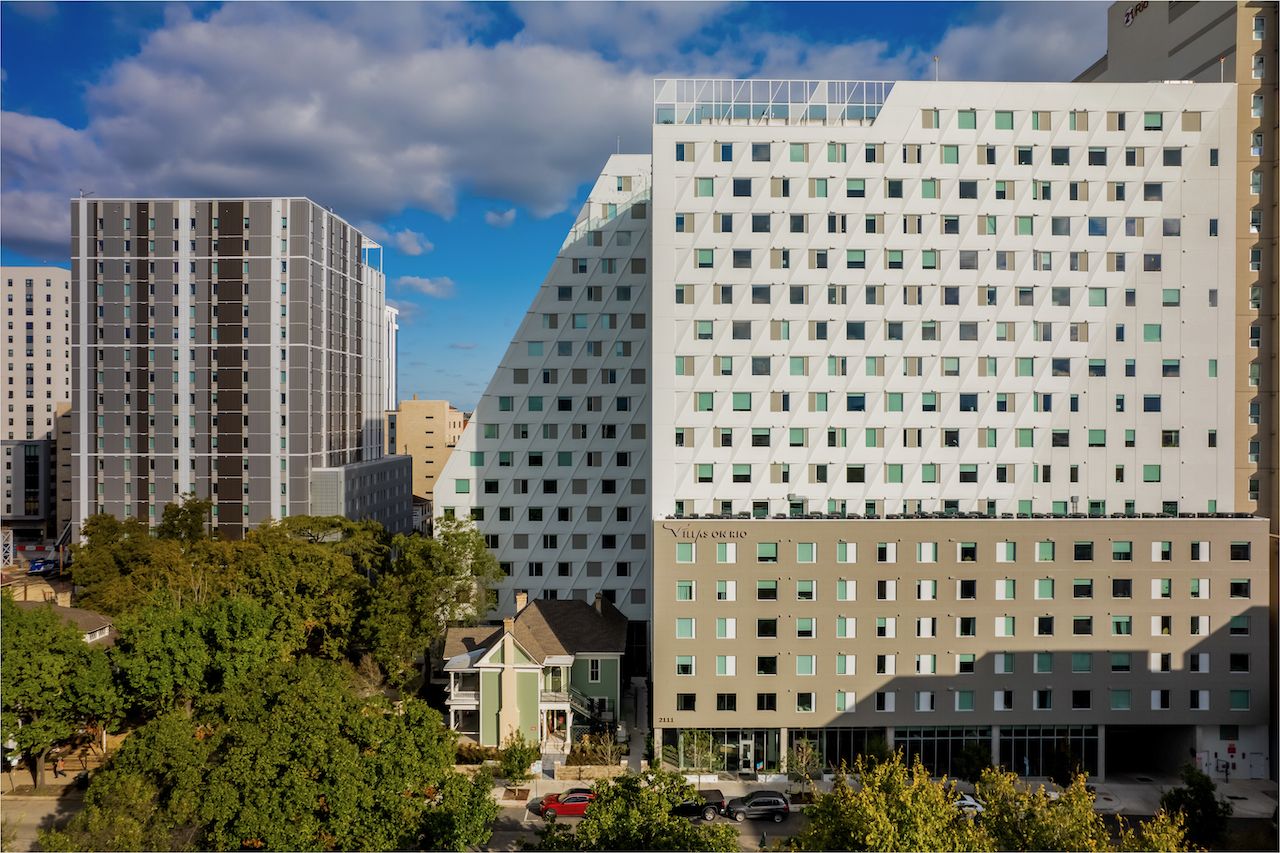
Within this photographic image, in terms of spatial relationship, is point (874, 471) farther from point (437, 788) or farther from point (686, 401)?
point (437, 788)

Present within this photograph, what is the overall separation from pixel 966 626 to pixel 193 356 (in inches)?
3165

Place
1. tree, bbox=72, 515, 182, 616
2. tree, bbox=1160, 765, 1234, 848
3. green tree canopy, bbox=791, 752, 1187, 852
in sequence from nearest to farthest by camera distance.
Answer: green tree canopy, bbox=791, 752, 1187, 852, tree, bbox=1160, 765, 1234, 848, tree, bbox=72, 515, 182, 616

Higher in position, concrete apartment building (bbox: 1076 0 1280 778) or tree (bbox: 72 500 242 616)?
concrete apartment building (bbox: 1076 0 1280 778)

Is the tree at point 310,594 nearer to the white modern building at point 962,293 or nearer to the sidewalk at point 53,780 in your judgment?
the sidewalk at point 53,780

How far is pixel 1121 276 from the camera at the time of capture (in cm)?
4753

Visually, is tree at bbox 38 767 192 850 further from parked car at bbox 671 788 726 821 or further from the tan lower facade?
the tan lower facade

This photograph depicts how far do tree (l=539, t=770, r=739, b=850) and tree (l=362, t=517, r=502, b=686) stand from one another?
87.0 ft

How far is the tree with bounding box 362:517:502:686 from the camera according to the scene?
5009cm

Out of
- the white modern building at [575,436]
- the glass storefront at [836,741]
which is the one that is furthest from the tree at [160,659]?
the glass storefront at [836,741]

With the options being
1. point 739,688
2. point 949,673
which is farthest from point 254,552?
point 949,673

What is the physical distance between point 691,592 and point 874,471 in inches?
539

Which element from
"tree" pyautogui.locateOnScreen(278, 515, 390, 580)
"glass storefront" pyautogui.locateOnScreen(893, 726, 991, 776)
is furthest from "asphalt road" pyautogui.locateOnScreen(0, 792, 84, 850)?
"glass storefront" pyautogui.locateOnScreen(893, 726, 991, 776)

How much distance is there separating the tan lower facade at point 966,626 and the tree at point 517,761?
A: 827 centimetres

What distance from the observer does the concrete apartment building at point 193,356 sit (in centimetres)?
8306
